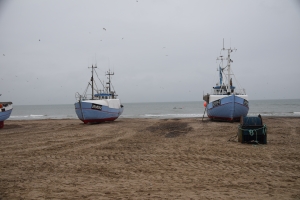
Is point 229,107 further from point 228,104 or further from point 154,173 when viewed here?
point 154,173

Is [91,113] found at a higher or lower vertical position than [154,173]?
higher

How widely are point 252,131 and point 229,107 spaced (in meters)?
11.8

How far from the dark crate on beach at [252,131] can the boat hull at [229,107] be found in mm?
11135

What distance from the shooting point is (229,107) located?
23266mm

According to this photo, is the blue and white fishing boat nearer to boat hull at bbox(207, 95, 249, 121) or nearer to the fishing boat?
boat hull at bbox(207, 95, 249, 121)

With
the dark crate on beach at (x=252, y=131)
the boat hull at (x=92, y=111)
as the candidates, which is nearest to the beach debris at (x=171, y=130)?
the dark crate on beach at (x=252, y=131)

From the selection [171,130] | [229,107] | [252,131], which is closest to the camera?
[252,131]

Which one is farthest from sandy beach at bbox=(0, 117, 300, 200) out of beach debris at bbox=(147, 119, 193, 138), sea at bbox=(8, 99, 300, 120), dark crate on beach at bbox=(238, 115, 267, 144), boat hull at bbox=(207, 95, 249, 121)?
sea at bbox=(8, 99, 300, 120)

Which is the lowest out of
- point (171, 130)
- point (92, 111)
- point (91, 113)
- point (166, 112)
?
point (166, 112)

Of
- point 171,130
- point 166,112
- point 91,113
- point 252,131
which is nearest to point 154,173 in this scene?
point 252,131

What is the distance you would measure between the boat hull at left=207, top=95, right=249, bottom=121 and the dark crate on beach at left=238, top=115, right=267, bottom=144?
11.1 metres

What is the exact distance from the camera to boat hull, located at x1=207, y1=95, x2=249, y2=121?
2302 cm

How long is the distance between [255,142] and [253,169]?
4.96m

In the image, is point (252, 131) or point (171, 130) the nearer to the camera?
point (252, 131)
